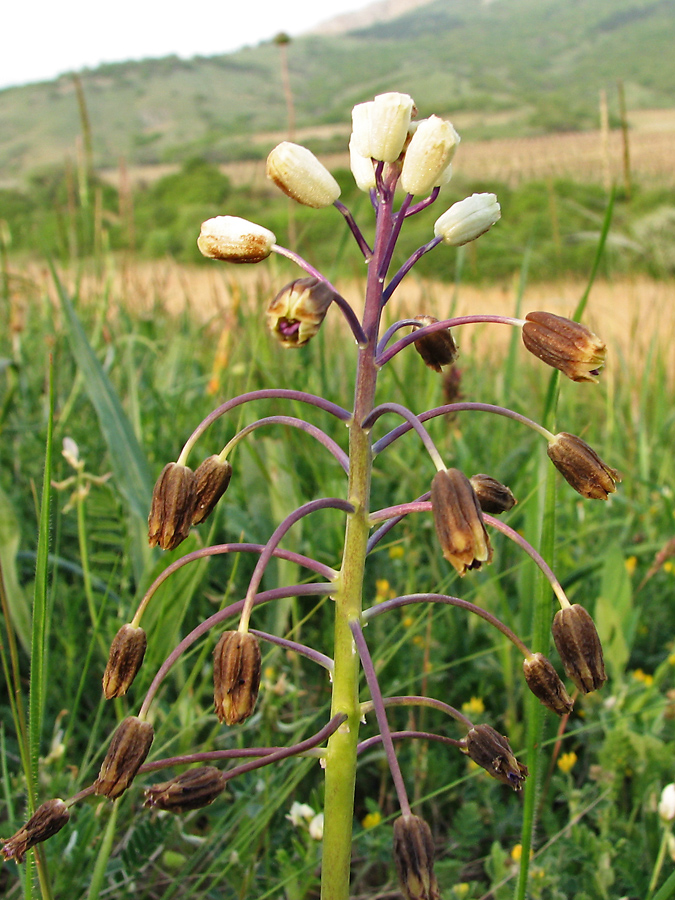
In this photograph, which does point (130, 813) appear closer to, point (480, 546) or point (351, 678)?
point (351, 678)

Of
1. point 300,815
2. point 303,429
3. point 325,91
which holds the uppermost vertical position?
point 325,91

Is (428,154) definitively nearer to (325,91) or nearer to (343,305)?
(343,305)

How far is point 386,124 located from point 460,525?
52 centimetres

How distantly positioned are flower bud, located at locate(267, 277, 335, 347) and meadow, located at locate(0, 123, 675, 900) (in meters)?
0.37

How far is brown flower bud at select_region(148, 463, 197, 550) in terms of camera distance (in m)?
1.09

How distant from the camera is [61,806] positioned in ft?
3.50

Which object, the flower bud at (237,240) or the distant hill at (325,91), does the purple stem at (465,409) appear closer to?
the flower bud at (237,240)

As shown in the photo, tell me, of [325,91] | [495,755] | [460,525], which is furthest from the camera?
[325,91]

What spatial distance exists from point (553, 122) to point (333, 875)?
4146 inches

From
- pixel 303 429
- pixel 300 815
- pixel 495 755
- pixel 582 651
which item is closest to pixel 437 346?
pixel 303 429

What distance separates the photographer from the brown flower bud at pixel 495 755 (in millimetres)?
1132

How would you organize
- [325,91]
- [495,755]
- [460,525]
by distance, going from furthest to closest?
[325,91]
[495,755]
[460,525]

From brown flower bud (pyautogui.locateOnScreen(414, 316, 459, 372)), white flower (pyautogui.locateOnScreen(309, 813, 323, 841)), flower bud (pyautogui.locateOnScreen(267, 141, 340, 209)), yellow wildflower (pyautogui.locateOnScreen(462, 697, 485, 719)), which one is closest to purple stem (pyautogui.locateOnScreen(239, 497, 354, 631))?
brown flower bud (pyautogui.locateOnScreen(414, 316, 459, 372))

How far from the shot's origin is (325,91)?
512ft
